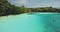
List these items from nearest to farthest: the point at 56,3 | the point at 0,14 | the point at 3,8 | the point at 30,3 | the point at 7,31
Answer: the point at 7,31 < the point at 56,3 < the point at 30,3 < the point at 0,14 < the point at 3,8

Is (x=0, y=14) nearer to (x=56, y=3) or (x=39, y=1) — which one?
(x=39, y=1)

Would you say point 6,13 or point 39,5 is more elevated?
point 39,5

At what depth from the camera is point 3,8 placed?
17.8 feet

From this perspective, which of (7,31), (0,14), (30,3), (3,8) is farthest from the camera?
(3,8)

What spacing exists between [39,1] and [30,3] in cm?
24

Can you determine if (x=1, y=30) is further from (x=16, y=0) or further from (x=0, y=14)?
(x=0, y=14)

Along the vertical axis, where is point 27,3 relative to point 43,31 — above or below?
above

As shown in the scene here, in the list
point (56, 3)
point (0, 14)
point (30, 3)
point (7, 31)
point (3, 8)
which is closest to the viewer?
point (7, 31)

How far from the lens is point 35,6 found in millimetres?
3973

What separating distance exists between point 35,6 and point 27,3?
24cm

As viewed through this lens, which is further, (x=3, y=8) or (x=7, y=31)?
(x=3, y=8)

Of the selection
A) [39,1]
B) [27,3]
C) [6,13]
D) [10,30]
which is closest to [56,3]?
[39,1]

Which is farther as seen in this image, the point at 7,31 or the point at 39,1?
the point at 39,1

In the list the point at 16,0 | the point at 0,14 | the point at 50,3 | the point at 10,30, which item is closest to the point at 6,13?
the point at 0,14
